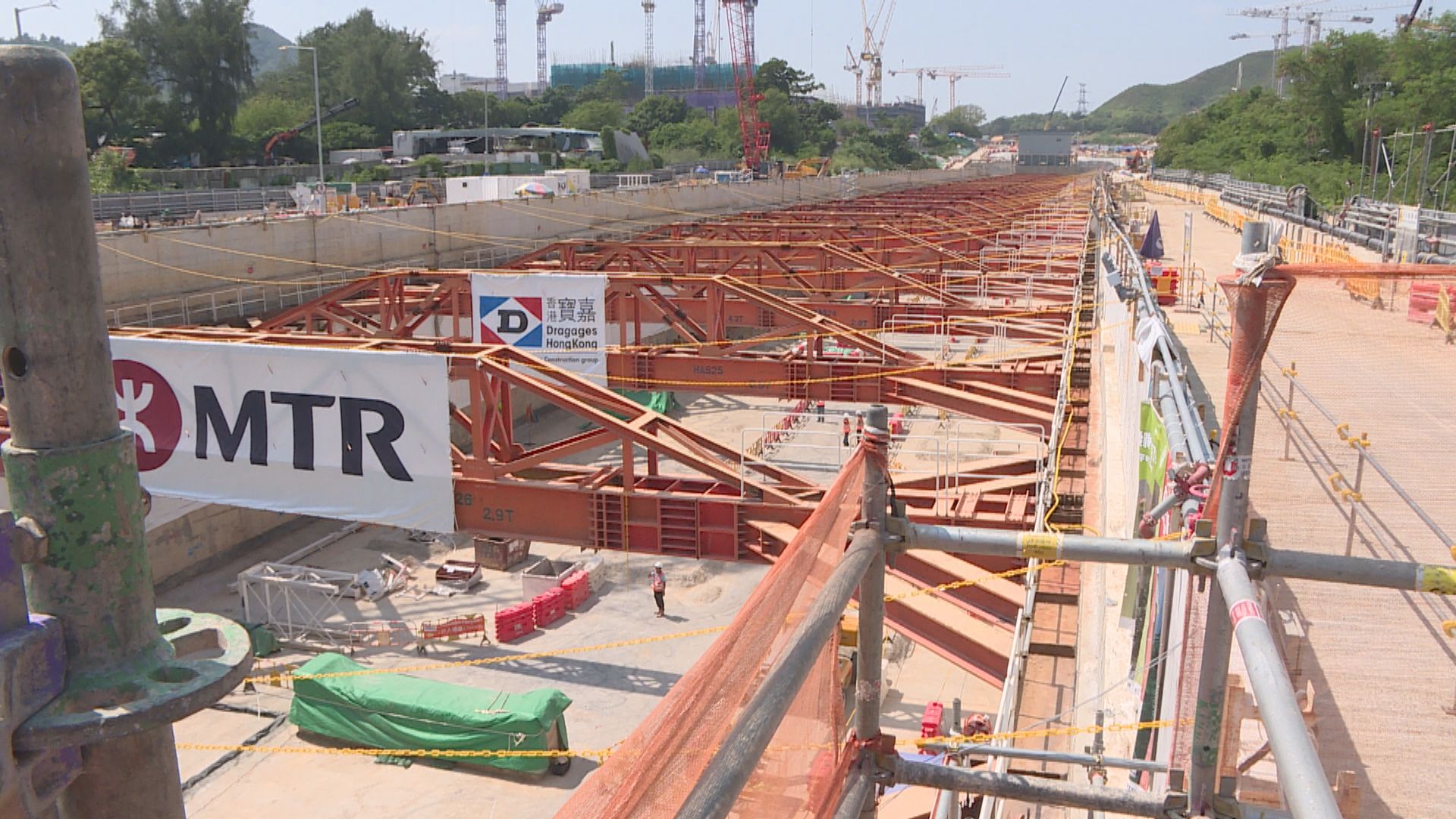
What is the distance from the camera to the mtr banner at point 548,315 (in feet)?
59.2

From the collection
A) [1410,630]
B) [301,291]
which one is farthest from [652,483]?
[301,291]

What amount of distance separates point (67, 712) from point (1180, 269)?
24917 mm

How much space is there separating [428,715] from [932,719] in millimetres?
7263

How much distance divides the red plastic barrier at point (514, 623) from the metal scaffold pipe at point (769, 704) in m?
17.7

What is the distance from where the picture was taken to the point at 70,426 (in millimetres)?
2289

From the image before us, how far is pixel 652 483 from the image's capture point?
45.4 ft

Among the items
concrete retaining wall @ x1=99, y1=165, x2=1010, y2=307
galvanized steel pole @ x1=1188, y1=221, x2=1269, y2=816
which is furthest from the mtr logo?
galvanized steel pole @ x1=1188, y1=221, x2=1269, y2=816

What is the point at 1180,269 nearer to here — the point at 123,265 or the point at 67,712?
the point at 67,712

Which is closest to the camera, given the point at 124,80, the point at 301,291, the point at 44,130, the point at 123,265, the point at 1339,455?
the point at 44,130

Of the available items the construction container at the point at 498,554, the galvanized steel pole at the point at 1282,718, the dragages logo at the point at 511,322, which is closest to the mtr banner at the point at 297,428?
the dragages logo at the point at 511,322

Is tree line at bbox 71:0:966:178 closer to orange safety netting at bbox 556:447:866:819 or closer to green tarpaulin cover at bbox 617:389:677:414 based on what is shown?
green tarpaulin cover at bbox 617:389:677:414

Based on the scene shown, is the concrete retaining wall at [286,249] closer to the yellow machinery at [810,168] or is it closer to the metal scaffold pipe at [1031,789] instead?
the metal scaffold pipe at [1031,789]

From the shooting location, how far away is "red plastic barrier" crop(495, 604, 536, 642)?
1989cm

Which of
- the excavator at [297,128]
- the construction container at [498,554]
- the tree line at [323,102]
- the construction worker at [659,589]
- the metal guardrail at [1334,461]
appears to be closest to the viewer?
the metal guardrail at [1334,461]
